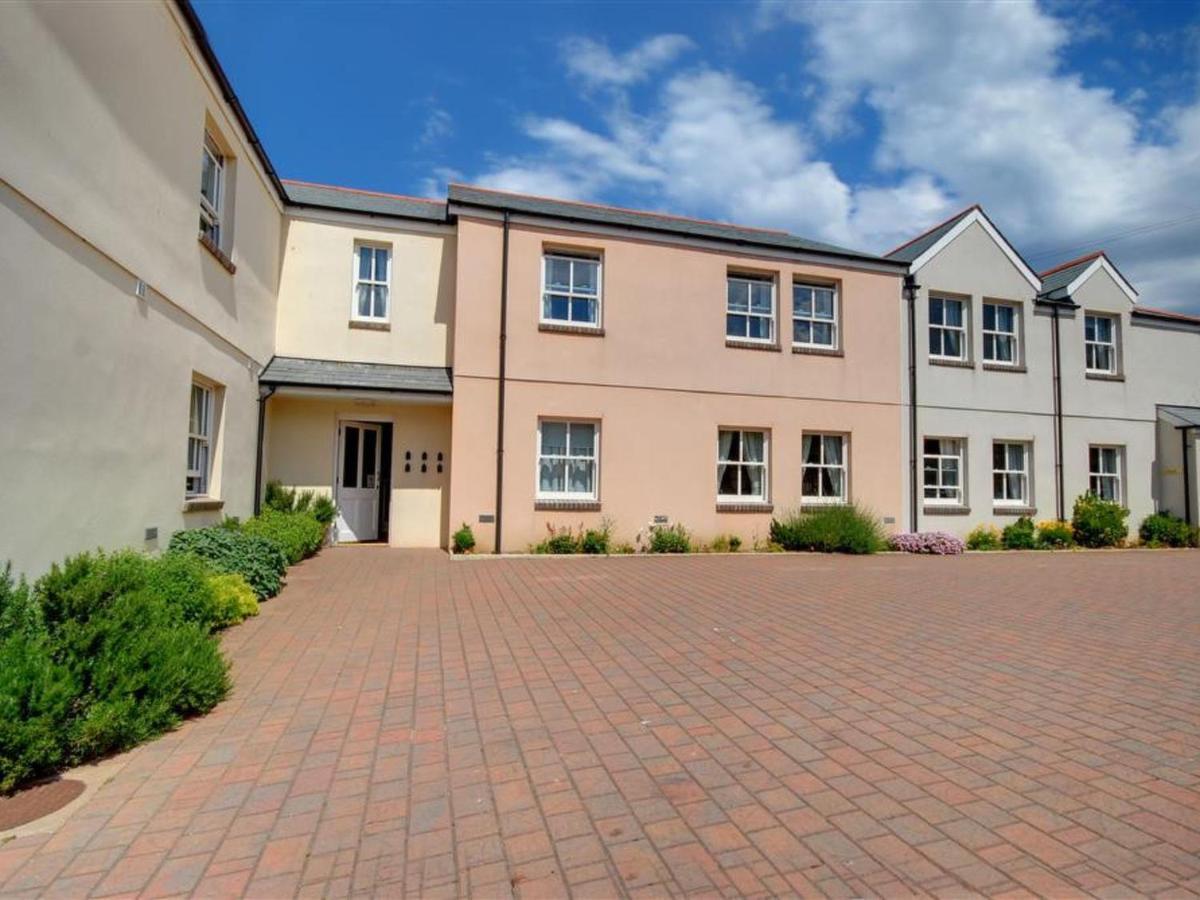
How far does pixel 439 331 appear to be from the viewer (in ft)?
46.3

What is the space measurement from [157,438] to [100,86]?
367 cm

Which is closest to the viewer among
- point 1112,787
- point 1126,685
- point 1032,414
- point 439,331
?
point 1112,787

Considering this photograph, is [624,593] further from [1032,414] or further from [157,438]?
[1032,414]

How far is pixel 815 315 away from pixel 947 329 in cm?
378

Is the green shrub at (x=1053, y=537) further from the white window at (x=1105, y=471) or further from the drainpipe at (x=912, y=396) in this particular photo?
the drainpipe at (x=912, y=396)

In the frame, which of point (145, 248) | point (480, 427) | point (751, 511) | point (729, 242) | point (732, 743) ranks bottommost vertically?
point (732, 743)

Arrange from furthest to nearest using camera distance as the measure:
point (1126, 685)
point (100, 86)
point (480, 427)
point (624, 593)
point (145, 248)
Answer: point (480, 427) → point (624, 593) → point (145, 248) → point (100, 86) → point (1126, 685)

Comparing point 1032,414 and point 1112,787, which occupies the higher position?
point 1032,414

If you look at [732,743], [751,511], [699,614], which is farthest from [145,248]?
[751,511]

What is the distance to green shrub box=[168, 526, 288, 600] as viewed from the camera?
A: 8008 millimetres

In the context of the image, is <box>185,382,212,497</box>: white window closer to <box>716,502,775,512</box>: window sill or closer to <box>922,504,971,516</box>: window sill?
<box>716,502,775,512</box>: window sill

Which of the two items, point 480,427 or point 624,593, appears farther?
point 480,427

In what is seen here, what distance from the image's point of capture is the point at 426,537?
44.8 feet

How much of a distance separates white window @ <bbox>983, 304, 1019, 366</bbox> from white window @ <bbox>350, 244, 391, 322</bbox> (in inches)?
568
